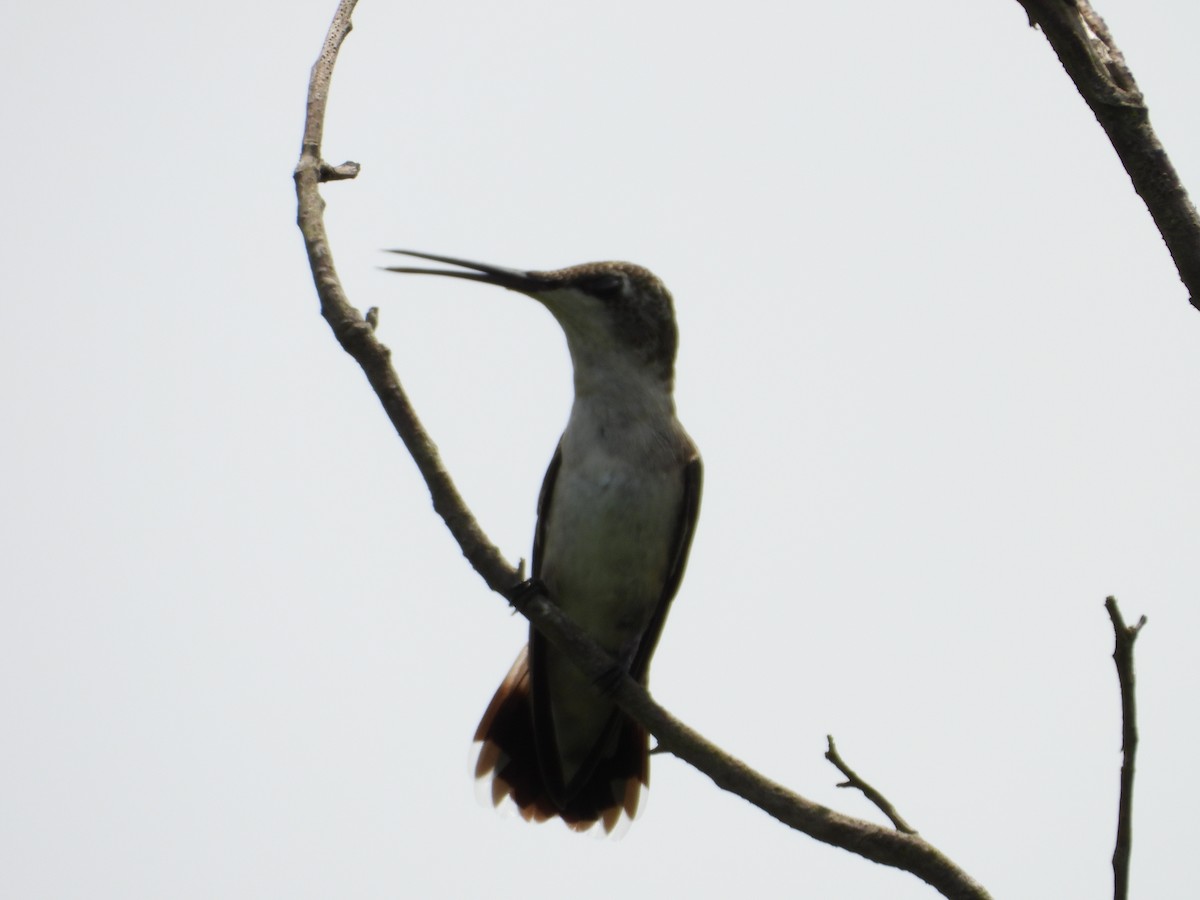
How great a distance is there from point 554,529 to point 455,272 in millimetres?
1333

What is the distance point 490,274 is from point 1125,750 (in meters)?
3.22

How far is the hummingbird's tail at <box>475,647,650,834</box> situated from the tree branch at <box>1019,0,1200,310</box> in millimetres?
4372

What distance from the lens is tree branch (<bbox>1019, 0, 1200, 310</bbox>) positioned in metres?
3.14

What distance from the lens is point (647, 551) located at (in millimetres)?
6230

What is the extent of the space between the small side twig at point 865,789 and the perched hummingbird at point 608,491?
5.28ft

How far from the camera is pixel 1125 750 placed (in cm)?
357

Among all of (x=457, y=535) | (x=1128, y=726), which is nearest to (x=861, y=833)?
(x=1128, y=726)

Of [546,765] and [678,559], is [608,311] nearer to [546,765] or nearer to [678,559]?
[678,559]

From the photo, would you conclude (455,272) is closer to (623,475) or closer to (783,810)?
(623,475)

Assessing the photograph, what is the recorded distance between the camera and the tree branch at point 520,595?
416 cm

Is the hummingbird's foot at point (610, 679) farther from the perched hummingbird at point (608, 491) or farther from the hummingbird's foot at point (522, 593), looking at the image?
the perched hummingbird at point (608, 491)

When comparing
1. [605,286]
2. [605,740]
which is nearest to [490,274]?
[605,286]

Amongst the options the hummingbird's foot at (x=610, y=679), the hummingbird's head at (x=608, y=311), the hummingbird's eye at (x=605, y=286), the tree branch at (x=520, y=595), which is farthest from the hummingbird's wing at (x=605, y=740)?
the tree branch at (x=520, y=595)

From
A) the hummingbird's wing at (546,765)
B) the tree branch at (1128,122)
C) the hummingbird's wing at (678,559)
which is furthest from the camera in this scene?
the hummingbird's wing at (546,765)
